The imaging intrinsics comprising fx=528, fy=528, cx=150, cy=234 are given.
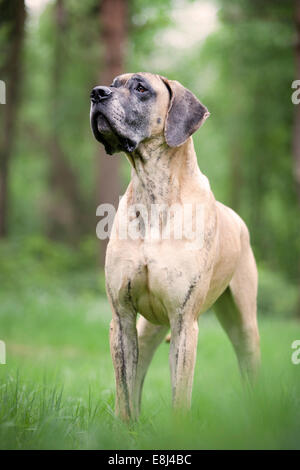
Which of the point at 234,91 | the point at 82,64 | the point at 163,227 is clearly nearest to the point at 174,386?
the point at 163,227

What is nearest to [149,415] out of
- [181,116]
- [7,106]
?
[181,116]

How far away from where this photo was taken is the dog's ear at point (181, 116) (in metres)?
3.48

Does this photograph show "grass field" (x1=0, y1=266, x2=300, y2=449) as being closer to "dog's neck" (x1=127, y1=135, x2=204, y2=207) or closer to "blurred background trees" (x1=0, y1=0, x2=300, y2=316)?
"dog's neck" (x1=127, y1=135, x2=204, y2=207)

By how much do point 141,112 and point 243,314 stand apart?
6.24 ft

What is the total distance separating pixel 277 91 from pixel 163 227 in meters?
14.4

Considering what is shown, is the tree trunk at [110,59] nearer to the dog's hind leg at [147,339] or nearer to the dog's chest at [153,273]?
the dog's hind leg at [147,339]

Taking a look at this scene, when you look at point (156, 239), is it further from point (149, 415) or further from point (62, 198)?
point (62, 198)

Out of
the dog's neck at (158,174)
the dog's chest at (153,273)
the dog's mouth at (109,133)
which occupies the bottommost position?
the dog's chest at (153,273)

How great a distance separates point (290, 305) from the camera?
15430 millimetres

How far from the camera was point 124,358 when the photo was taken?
362cm

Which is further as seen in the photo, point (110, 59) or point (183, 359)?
point (110, 59)

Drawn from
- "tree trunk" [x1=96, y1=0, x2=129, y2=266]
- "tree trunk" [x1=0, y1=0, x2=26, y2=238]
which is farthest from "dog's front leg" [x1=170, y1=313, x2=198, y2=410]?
"tree trunk" [x1=96, y1=0, x2=129, y2=266]

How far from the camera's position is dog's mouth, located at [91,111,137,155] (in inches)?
134

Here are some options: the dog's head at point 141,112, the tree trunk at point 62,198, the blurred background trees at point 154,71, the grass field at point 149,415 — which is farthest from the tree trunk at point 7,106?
the dog's head at point 141,112
